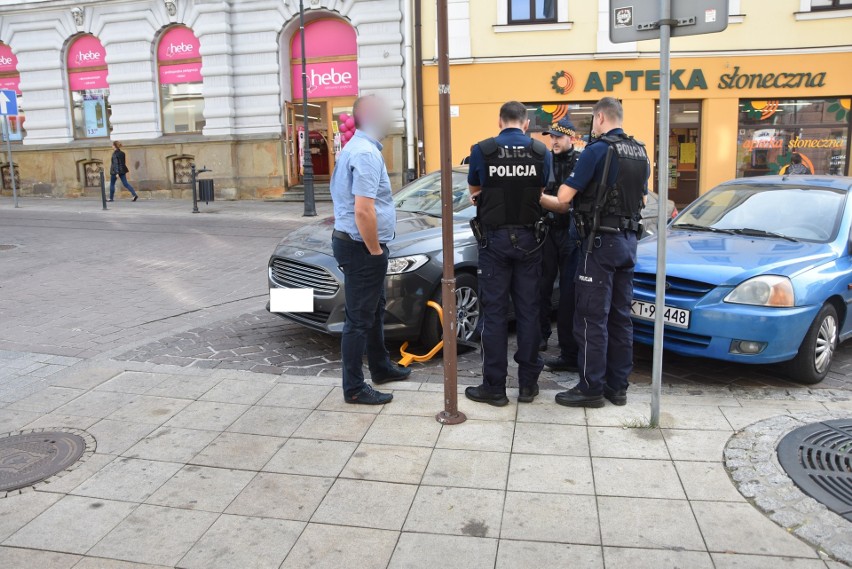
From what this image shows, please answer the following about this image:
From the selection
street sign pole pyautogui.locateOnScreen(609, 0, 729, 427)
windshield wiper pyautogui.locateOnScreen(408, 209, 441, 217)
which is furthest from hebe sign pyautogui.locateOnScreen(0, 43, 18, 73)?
street sign pole pyautogui.locateOnScreen(609, 0, 729, 427)

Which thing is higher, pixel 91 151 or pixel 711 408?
pixel 91 151

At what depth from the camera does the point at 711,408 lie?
4.80m

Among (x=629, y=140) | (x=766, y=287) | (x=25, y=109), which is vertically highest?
(x=25, y=109)

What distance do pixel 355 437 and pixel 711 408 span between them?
2353mm

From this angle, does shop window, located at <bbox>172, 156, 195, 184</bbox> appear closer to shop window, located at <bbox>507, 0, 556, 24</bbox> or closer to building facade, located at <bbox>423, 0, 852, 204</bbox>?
building facade, located at <bbox>423, 0, 852, 204</bbox>

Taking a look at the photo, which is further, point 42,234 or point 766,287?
point 42,234

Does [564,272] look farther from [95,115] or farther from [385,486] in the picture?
[95,115]

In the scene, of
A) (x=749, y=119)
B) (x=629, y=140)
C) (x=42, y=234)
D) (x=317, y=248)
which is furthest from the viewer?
(x=749, y=119)

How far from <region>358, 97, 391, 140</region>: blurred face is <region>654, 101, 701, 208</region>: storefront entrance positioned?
14420 millimetres

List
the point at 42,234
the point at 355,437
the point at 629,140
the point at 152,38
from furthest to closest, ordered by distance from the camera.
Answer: the point at 152,38, the point at 42,234, the point at 629,140, the point at 355,437

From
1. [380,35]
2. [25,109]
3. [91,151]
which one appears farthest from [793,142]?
[25,109]

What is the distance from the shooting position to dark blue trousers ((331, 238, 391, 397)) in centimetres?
482

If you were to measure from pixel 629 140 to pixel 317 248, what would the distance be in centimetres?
271

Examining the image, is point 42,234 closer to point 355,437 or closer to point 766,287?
point 355,437
